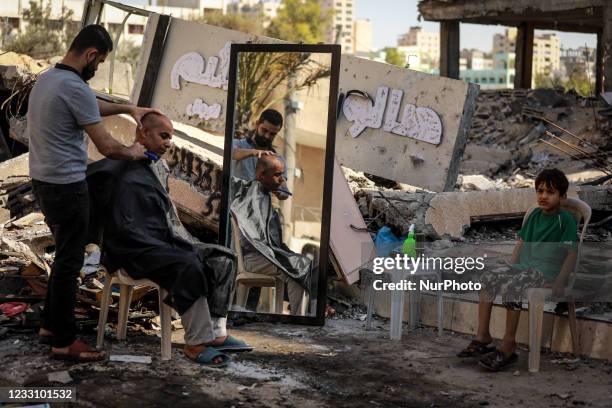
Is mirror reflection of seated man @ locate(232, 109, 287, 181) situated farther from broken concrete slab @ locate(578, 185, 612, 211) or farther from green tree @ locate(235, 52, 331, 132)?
broken concrete slab @ locate(578, 185, 612, 211)

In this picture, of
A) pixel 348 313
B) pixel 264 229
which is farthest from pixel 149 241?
pixel 348 313

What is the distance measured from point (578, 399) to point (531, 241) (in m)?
1.22

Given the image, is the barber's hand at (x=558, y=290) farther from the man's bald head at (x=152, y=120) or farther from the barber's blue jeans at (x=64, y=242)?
the barber's blue jeans at (x=64, y=242)

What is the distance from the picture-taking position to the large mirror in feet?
23.0

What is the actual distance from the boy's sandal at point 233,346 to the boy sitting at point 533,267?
4.50ft

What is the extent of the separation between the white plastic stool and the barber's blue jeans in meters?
0.35

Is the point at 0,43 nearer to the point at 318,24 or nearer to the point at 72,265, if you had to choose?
the point at 72,265

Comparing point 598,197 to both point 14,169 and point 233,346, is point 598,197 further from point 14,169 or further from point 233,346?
point 14,169

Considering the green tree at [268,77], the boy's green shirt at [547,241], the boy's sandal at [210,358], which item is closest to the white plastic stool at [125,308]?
the boy's sandal at [210,358]

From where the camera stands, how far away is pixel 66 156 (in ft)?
17.9

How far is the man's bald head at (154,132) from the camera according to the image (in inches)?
235

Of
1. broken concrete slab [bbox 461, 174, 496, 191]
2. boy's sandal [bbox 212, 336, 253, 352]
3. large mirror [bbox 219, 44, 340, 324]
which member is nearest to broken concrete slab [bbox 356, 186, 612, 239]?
large mirror [bbox 219, 44, 340, 324]

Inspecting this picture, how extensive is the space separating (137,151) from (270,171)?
55.0 inches

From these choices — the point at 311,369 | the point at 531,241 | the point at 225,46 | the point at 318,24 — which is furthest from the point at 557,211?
the point at 318,24
